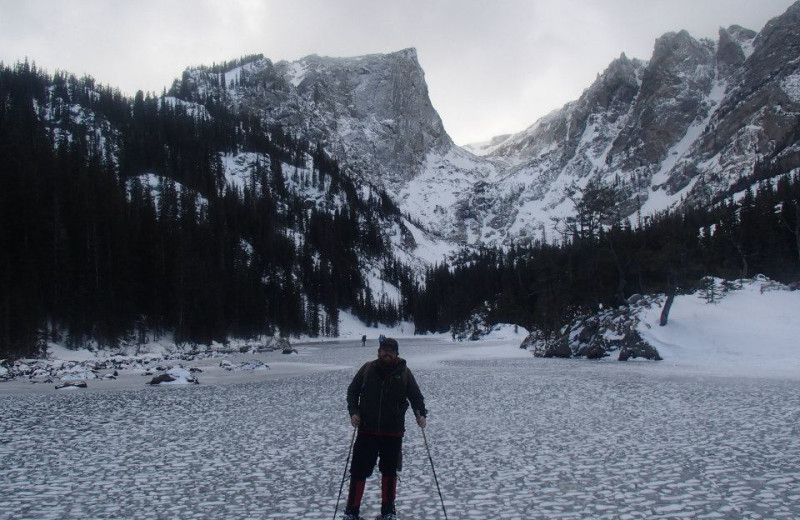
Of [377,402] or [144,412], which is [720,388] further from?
[144,412]

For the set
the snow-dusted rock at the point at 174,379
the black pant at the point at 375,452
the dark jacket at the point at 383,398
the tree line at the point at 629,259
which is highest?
the tree line at the point at 629,259

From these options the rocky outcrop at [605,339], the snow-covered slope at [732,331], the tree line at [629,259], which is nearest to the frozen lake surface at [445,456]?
the snow-covered slope at [732,331]

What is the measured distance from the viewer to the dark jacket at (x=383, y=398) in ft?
22.5

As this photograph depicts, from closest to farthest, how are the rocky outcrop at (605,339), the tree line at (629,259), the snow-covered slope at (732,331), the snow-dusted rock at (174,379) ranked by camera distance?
the snow-dusted rock at (174,379), the snow-covered slope at (732,331), the rocky outcrop at (605,339), the tree line at (629,259)

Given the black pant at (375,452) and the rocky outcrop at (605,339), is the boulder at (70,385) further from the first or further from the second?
the rocky outcrop at (605,339)

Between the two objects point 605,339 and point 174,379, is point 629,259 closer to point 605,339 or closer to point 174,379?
point 605,339

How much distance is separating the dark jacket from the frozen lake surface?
1334mm

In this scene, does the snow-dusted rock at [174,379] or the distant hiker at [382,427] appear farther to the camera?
the snow-dusted rock at [174,379]

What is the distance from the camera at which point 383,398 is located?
6910 millimetres

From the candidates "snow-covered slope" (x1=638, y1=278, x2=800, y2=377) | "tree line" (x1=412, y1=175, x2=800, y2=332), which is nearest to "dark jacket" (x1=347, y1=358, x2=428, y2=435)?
"snow-covered slope" (x1=638, y1=278, x2=800, y2=377)

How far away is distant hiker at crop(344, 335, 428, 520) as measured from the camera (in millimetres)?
6812

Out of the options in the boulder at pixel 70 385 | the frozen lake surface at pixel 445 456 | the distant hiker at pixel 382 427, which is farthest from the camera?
the boulder at pixel 70 385

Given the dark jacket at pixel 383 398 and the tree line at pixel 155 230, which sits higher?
the tree line at pixel 155 230

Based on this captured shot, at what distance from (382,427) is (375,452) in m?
0.38
